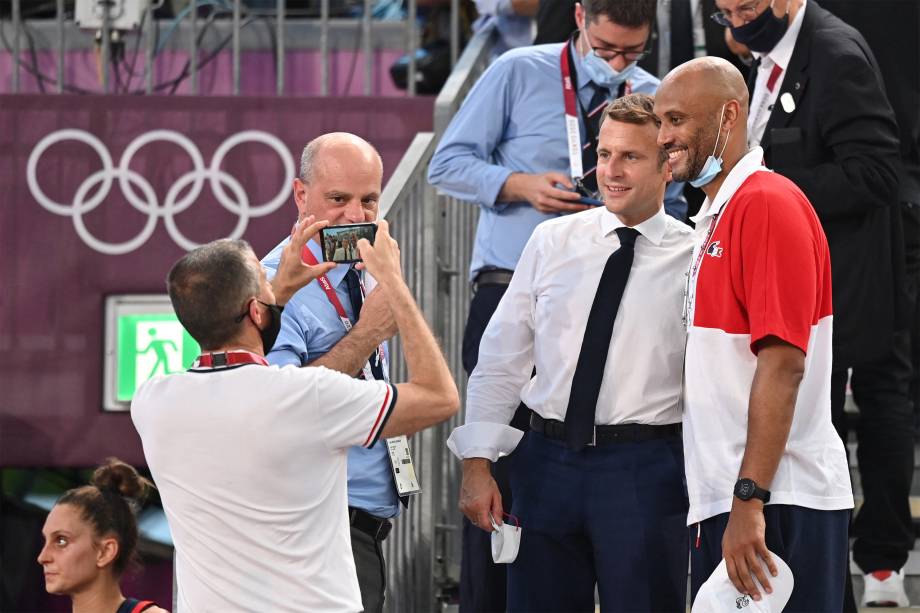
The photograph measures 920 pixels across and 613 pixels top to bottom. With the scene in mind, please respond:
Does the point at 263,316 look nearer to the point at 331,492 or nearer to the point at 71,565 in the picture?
the point at 331,492

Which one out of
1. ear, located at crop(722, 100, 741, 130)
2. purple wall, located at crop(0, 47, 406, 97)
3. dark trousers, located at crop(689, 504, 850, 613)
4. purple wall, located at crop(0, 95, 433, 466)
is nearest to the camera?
dark trousers, located at crop(689, 504, 850, 613)

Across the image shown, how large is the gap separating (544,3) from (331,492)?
3.10 metres

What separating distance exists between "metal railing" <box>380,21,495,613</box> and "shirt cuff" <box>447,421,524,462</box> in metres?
0.40

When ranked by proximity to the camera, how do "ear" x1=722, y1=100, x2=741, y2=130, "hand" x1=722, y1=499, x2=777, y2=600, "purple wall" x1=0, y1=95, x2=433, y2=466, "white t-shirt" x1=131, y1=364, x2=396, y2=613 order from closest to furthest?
"white t-shirt" x1=131, y1=364, x2=396, y2=613 → "hand" x1=722, y1=499, x2=777, y2=600 → "ear" x1=722, y1=100, x2=741, y2=130 → "purple wall" x1=0, y1=95, x2=433, y2=466

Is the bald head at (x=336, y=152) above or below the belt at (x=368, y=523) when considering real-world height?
above

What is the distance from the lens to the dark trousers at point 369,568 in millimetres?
3447

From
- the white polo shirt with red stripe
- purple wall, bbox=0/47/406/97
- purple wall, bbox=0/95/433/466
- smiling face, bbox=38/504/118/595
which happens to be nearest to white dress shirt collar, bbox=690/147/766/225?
the white polo shirt with red stripe

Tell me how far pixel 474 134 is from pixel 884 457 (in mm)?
1663

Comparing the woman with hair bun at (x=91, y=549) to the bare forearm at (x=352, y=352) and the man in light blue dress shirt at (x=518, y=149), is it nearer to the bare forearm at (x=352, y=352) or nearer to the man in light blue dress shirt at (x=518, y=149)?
the man in light blue dress shirt at (x=518, y=149)

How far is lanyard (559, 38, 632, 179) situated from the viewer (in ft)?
15.2

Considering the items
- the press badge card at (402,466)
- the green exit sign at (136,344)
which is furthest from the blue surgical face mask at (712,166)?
the green exit sign at (136,344)

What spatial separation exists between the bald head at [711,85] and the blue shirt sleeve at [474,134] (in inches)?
50.3

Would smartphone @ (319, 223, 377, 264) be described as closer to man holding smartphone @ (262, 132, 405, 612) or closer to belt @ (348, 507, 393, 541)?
man holding smartphone @ (262, 132, 405, 612)

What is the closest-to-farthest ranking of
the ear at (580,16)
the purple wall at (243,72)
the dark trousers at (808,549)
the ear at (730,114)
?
the dark trousers at (808,549)
the ear at (730,114)
the ear at (580,16)
the purple wall at (243,72)
